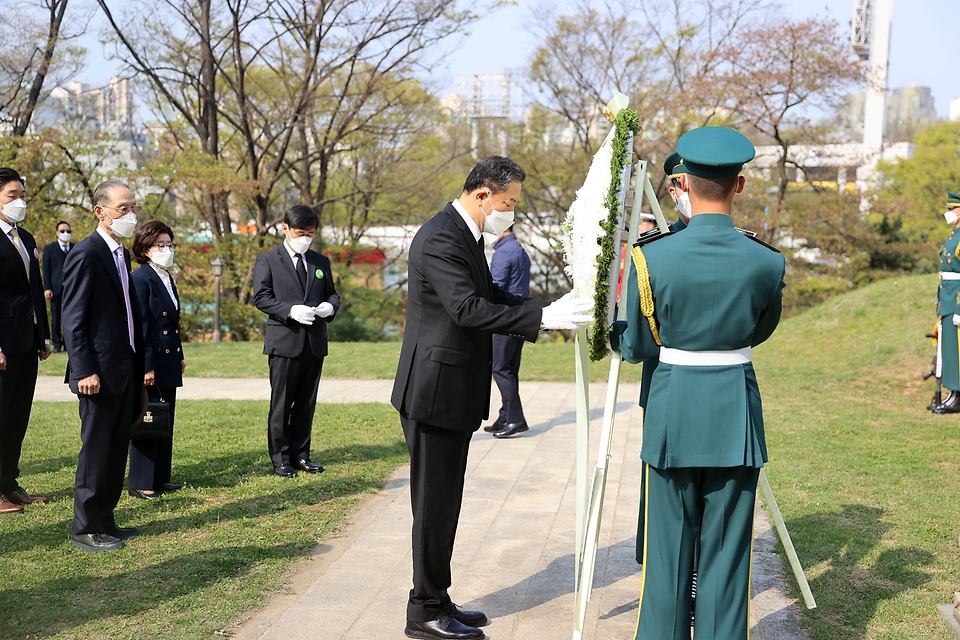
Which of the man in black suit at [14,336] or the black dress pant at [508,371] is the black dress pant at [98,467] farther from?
the black dress pant at [508,371]

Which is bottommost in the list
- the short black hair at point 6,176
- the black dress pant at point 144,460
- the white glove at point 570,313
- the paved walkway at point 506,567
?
the paved walkway at point 506,567

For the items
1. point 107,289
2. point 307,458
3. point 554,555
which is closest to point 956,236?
point 554,555

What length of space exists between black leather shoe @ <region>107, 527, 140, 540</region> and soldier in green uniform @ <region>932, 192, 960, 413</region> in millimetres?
7791

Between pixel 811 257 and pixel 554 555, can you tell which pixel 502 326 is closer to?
pixel 554 555

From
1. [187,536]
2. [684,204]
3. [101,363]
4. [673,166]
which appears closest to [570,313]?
[684,204]

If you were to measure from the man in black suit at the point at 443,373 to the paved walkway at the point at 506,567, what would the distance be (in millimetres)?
330

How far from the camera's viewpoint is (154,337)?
5.87m

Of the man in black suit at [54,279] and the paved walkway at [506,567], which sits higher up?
the man in black suit at [54,279]

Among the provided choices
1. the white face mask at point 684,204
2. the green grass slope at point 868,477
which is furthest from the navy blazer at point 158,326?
the green grass slope at point 868,477

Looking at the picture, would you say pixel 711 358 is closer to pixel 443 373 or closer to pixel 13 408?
pixel 443 373

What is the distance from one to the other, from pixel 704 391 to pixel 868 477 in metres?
4.23

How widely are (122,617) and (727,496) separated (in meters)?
2.77

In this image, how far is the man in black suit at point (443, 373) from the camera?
11.9 feet

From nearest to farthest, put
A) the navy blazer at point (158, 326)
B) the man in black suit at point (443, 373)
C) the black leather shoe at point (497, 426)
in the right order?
the man in black suit at point (443, 373) → the navy blazer at point (158, 326) → the black leather shoe at point (497, 426)
